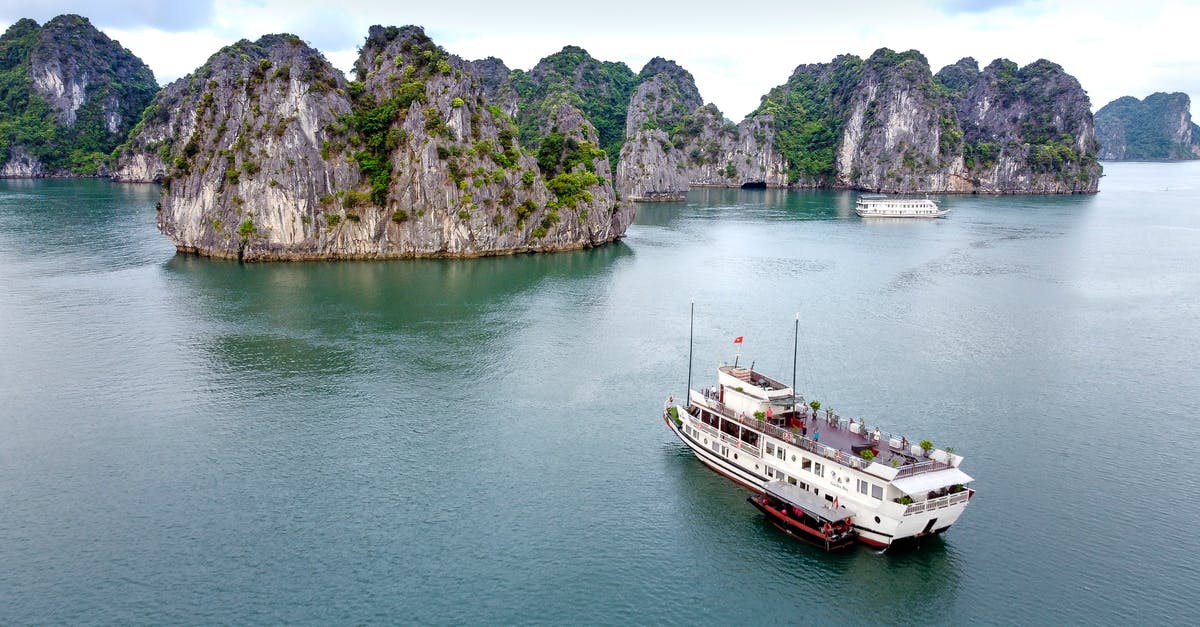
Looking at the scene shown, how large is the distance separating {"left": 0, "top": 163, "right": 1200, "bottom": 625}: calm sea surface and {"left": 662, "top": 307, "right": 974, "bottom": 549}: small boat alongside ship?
1179 mm

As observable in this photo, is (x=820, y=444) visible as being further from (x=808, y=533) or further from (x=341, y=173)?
(x=341, y=173)

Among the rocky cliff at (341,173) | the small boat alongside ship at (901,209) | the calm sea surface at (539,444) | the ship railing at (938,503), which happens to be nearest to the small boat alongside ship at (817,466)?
the ship railing at (938,503)

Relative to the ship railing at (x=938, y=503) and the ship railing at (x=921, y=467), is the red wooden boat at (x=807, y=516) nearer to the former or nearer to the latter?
the ship railing at (x=938, y=503)

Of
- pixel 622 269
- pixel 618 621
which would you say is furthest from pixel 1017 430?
pixel 622 269

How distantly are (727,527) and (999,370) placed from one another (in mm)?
31416

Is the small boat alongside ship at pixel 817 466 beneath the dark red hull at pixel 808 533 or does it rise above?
above

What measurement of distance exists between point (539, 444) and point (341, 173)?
68622mm

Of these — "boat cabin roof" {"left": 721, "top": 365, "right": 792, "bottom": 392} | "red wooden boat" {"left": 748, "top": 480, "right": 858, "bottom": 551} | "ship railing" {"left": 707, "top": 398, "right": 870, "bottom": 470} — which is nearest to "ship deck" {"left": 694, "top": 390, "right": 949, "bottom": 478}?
"ship railing" {"left": 707, "top": 398, "right": 870, "bottom": 470}

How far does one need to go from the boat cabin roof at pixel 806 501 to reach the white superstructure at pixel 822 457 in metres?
0.39

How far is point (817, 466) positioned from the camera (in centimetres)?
3644

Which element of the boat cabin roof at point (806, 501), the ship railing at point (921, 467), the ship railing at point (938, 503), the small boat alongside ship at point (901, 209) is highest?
the small boat alongside ship at point (901, 209)

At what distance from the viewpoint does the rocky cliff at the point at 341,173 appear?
97.4m

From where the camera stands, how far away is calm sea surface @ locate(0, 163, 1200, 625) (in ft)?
101

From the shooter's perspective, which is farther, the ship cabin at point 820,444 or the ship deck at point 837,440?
the ship deck at point 837,440
